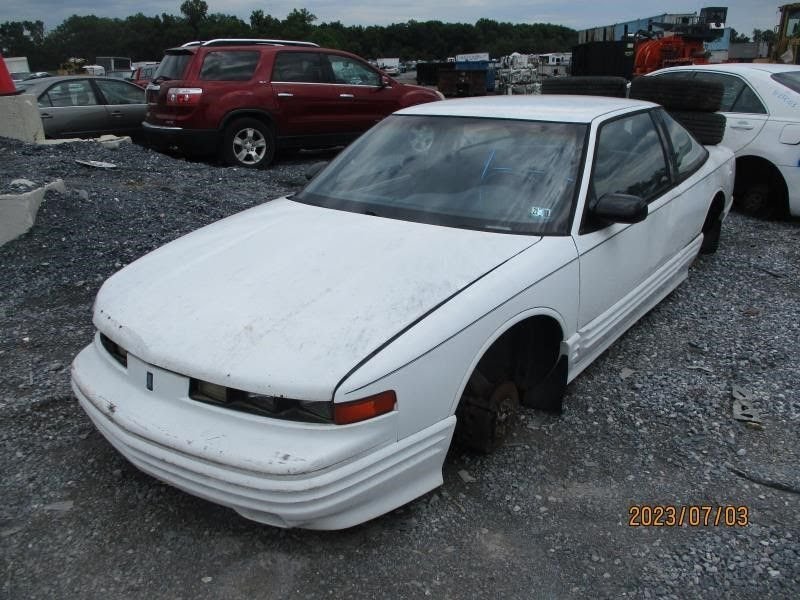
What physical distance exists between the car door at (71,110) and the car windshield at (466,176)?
826 cm

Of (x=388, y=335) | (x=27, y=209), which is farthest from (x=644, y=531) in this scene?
(x=27, y=209)

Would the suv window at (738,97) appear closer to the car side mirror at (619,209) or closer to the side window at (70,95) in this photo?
the car side mirror at (619,209)

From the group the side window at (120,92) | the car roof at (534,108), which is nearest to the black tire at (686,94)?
the car roof at (534,108)

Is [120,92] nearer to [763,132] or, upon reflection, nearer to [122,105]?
[122,105]

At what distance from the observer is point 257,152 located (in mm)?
9414

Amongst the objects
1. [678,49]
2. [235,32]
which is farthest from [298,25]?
[678,49]

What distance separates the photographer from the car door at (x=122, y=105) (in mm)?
10648

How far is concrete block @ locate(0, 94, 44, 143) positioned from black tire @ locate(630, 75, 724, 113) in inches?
298

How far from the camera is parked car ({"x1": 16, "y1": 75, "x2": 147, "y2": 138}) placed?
10.1 meters

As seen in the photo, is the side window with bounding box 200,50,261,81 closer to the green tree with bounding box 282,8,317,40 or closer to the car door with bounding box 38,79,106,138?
the car door with bounding box 38,79,106,138

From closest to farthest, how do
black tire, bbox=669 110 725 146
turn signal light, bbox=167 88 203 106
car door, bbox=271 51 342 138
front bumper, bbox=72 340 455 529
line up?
front bumper, bbox=72 340 455 529, black tire, bbox=669 110 725 146, turn signal light, bbox=167 88 203 106, car door, bbox=271 51 342 138
